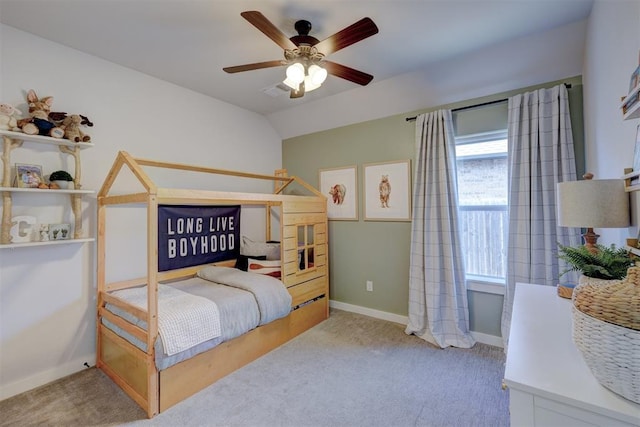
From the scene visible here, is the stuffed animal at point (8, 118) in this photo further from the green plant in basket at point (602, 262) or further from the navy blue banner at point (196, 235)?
the green plant in basket at point (602, 262)

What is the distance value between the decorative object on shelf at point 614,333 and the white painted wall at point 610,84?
0.87m

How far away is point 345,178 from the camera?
3680 millimetres

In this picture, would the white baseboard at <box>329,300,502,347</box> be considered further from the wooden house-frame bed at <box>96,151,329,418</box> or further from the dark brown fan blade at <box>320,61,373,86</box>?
the dark brown fan blade at <box>320,61,373,86</box>

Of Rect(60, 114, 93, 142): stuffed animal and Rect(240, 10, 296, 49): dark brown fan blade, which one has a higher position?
Rect(240, 10, 296, 49): dark brown fan blade

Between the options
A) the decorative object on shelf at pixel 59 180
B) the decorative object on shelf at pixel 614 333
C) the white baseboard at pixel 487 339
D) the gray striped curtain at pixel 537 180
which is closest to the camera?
the decorative object on shelf at pixel 614 333

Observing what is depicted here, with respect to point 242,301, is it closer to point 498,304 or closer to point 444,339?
point 444,339

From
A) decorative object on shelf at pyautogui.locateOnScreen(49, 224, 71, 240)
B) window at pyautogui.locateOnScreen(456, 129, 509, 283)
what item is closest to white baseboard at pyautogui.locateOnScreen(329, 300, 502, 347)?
window at pyautogui.locateOnScreen(456, 129, 509, 283)

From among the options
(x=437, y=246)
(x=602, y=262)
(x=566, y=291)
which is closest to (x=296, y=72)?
(x=602, y=262)

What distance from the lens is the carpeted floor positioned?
5.97ft

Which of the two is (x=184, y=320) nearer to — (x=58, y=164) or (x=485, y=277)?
(x=58, y=164)

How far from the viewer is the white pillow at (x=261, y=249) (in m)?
3.34

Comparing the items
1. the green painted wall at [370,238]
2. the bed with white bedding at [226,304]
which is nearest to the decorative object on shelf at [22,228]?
the bed with white bedding at [226,304]

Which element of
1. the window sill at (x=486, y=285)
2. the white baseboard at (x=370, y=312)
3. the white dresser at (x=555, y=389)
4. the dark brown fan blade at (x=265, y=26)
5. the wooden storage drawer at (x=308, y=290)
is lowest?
the white baseboard at (x=370, y=312)

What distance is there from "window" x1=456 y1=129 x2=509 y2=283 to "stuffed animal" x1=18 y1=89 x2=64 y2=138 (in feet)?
11.4
